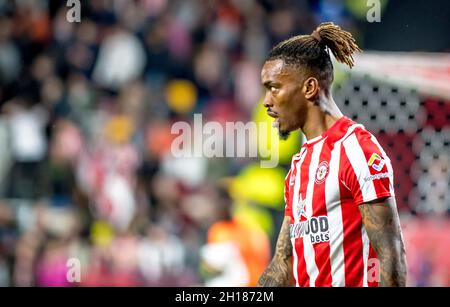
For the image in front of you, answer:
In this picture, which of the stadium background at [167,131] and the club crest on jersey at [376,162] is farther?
Result: the stadium background at [167,131]

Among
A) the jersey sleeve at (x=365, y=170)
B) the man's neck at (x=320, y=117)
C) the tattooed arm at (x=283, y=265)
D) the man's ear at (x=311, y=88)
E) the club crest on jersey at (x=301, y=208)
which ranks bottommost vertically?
the tattooed arm at (x=283, y=265)

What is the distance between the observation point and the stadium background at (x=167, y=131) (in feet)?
17.5

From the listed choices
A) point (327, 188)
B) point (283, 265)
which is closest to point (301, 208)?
point (327, 188)

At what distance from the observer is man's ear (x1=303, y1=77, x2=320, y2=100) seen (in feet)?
9.07

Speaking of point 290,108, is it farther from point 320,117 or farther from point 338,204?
point 338,204

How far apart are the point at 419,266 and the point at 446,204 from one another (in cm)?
52

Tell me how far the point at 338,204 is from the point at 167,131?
12.1 ft

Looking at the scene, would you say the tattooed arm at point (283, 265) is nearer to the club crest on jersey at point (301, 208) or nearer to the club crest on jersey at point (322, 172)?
the club crest on jersey at point (301, 208)

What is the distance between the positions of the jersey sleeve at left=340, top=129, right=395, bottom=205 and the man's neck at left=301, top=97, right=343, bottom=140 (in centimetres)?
19

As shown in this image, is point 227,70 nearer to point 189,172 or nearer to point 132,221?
point 189,172

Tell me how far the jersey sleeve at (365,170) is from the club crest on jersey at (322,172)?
0.08m

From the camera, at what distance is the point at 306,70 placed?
9.15 feet

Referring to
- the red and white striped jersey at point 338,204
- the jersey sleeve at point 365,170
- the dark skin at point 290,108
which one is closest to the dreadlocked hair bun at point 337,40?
the dark skin at point 290,108

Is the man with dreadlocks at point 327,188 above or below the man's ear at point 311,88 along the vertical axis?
below
